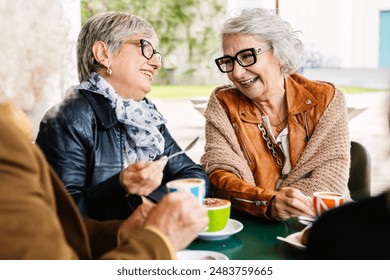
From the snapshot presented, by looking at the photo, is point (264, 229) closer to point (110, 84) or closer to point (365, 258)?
point (365, 258)

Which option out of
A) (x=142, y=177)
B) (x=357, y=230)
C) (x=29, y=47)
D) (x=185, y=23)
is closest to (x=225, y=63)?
(x=142, y=177)

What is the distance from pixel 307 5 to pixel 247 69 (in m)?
1.74

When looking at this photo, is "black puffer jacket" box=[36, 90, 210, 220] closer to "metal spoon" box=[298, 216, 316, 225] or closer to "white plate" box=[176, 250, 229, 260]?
"white plate" box=[176, 250, 229, 260]

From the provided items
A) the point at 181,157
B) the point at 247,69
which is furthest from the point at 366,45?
the point at 181,157

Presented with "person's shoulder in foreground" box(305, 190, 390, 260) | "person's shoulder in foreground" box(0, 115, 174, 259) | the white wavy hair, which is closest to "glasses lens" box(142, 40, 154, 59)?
the white wavy hair

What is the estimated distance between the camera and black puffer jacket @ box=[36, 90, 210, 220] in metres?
1.40

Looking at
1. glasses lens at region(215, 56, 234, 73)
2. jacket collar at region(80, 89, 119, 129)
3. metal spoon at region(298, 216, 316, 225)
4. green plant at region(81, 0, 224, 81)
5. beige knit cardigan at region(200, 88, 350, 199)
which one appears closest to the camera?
metal spoon at region(298, 216, 316, 225)

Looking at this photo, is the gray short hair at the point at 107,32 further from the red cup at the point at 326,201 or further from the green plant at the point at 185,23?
the green plant at the point at 185,23

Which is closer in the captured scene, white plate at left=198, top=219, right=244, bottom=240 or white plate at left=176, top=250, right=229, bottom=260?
white plate at left=176, top=250, right=229, bottom=260

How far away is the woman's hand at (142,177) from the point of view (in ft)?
4.09

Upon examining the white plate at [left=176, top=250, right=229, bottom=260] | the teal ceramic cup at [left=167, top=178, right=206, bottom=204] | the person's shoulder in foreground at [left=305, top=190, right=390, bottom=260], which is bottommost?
the white plate at [left=176, top=250, right=229, bottom=260]

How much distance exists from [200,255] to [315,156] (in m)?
0.89

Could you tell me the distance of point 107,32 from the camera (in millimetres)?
1629

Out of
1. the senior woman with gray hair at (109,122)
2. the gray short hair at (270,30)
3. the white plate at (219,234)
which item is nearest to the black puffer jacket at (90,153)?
the senior woman with gray hair at (109,122)
